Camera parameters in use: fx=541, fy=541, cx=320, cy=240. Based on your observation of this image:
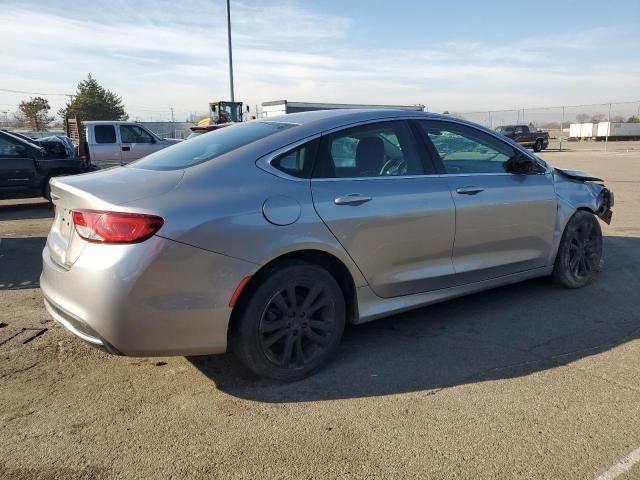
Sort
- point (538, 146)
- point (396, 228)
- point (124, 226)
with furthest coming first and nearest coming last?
point (538, 146), point (396, 228), point (124, 226)

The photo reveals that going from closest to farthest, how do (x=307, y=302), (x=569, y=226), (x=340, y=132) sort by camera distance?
1. (x=307, y=302)
2. (x=340, y=132)
3. (x=569, y=226)

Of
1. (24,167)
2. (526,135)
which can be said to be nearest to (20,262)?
(24,167)

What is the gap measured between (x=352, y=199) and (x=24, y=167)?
9218mm

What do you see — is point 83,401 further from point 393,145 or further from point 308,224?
point 393,145

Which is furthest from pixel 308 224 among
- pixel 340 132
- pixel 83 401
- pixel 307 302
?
pixel 83 401

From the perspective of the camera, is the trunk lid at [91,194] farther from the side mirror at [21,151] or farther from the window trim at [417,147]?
the side mirror at [21,151]

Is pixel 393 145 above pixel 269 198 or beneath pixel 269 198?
above

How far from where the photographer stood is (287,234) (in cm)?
318

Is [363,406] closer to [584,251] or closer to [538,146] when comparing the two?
[584,251]

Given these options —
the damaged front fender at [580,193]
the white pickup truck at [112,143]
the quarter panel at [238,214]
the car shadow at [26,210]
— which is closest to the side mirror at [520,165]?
the damaged front fender at [580,193]

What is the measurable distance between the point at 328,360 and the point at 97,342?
4.69 feet

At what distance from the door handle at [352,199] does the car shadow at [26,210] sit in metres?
8.20

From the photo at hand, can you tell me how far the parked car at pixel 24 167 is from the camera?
10312 millimetres

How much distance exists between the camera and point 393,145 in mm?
3951
